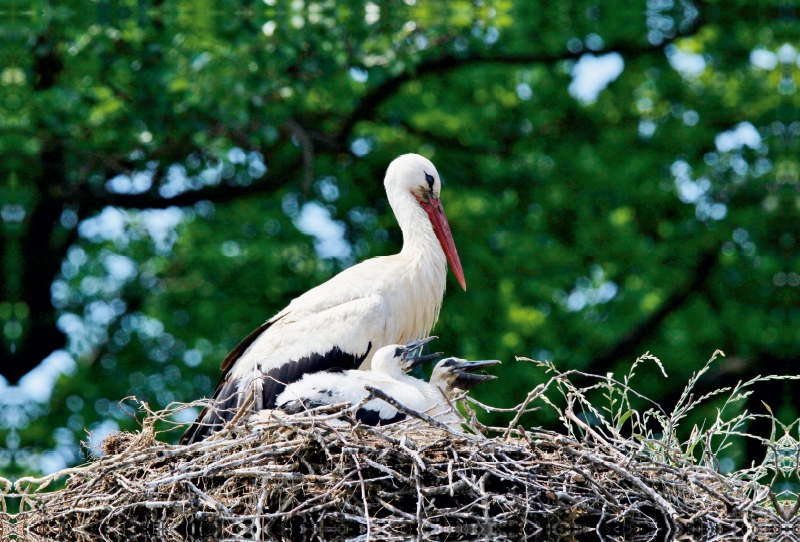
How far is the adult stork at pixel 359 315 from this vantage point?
4.88 metres

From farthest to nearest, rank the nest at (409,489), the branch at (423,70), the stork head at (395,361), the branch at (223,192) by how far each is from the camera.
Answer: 1. the branch at (223,192)
2. the branch at (423,70)
3. the stork head at (395,361)
4. the nest at (409,489)

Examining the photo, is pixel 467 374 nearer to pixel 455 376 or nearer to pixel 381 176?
pixel 455 376

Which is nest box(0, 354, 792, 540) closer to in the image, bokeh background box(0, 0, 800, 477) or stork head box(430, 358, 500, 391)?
stork head box(430, 358, 500, 391)

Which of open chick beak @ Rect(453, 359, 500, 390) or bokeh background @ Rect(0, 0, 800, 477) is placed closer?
open chick beak @ Rect(453, 359, 500, 390)

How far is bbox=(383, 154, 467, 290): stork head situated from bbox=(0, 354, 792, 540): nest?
6.36 ft

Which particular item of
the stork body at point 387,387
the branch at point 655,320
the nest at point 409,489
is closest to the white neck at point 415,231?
the stork body at point 387,387

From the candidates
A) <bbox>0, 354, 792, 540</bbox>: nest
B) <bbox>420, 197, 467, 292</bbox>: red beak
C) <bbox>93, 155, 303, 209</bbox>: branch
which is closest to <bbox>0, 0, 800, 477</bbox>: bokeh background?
<bbox>93, 155, 303, 209</bbox>: branch

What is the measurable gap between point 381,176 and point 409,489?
6612 mm

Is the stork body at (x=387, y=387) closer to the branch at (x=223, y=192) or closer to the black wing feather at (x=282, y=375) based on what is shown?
the black wing feather at (x=282, y=375)

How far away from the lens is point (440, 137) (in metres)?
10.0

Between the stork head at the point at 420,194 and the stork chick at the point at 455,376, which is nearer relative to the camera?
the stork chick at the point at 455,376

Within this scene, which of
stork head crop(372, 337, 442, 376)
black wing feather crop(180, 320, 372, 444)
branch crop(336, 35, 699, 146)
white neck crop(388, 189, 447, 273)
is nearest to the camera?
stork head crop(372, 337, 442, 376)

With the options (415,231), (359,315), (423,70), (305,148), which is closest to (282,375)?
(359,315)

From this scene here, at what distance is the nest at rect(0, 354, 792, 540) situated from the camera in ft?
11.6
